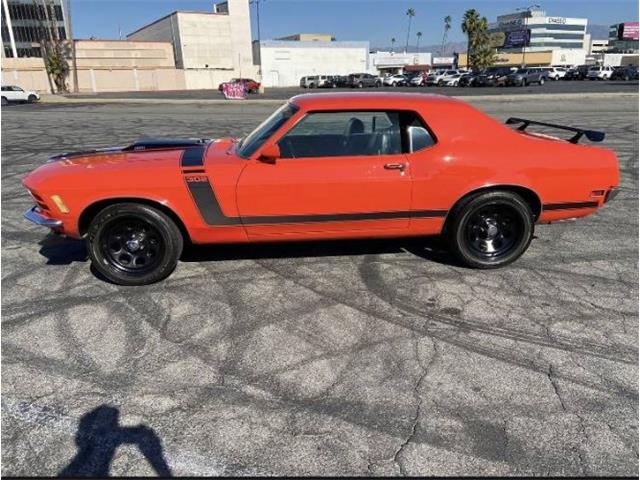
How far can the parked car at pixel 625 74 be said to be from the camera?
49812 mm

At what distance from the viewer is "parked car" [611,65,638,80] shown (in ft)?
163

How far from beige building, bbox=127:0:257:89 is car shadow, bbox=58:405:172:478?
236 ft

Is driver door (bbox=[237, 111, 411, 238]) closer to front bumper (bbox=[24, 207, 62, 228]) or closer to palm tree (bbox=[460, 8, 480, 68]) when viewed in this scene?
front bumper (bbox=[24, 207, 62, 228])

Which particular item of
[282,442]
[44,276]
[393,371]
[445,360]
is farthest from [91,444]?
[44,276]

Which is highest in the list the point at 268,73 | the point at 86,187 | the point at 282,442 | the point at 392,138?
the point at 268,73

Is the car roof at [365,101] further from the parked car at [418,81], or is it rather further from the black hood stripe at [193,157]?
the parked car at [418,81]

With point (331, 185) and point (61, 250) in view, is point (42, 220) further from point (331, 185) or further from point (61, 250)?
point (331, 185)

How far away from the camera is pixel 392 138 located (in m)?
4.08

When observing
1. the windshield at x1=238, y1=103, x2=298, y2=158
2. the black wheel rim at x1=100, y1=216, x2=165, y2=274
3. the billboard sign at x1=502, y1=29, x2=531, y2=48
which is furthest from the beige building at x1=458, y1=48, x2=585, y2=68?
the black wheel rim at x1=100, y1=216, x2=165, y2=274

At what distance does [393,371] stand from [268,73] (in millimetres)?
80348

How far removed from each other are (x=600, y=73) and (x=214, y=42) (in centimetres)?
5239

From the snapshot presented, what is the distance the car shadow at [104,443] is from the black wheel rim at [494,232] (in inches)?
121

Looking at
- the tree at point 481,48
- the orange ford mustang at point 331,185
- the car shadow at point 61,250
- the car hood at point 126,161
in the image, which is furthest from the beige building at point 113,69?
the orange ford mustang at point 331,185

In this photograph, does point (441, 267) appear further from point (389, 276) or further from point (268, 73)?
point (268, 73)
